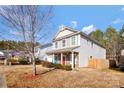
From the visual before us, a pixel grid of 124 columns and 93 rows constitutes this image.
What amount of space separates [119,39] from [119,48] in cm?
131

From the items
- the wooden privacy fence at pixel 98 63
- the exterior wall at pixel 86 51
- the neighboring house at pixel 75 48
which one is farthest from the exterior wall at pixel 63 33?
the wooden privacy fence at pixel 98 63

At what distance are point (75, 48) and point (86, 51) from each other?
59.9 inches

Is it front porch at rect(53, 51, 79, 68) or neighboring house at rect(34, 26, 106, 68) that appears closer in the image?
front porch at rect(53, 51, 79, 68)

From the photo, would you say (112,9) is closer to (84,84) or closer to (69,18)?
(69,18)

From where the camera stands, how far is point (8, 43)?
62.7ft

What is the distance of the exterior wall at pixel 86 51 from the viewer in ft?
77.3

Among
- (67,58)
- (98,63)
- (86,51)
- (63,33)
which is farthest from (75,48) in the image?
(63,33)

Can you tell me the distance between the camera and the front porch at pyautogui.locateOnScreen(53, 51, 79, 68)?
23.1 m

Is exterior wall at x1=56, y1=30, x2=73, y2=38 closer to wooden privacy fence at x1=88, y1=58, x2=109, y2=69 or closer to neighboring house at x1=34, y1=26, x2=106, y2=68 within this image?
neighboring house at x1=34, y1=26, x2=106, y2=68

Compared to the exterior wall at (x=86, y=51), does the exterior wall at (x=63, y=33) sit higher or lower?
higher

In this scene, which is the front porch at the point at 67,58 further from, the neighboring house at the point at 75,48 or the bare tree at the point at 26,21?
the bare tree at the point at 26,21

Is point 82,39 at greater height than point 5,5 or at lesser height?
lesser

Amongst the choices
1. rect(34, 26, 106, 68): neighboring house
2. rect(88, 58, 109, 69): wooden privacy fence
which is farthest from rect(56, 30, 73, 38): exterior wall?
rect(88, 58, 109, 69): wooden privacy fence
